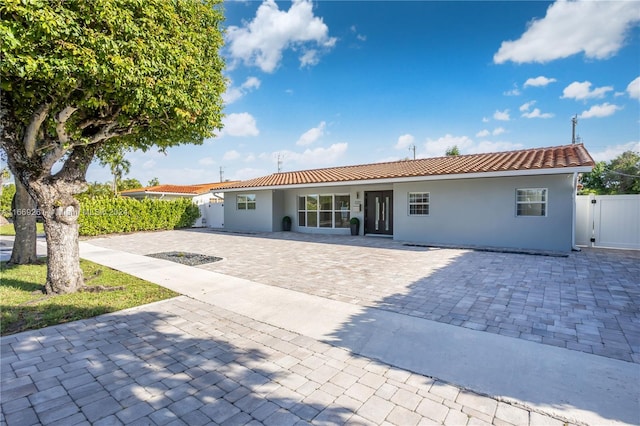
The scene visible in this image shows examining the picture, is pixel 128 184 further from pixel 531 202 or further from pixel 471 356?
pixel 471 356

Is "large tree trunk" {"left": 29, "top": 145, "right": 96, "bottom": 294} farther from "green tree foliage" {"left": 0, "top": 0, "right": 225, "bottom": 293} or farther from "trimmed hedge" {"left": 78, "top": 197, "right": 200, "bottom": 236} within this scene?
"trimmed hedge" {"left": 78, "top": 197, "right": 200, "bottom": 236}

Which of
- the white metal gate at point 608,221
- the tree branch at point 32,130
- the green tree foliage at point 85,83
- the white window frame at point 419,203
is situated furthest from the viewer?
the white window frame at point 419,203

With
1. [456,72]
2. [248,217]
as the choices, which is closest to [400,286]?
[456,72]

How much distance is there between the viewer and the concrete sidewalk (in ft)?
8.75

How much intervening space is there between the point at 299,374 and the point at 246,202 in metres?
17.8

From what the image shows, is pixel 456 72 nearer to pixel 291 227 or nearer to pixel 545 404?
pixel 291 227

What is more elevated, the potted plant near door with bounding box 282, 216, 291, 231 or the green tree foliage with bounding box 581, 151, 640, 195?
the green tree foliage with bounding box 581, 151, 640, 195

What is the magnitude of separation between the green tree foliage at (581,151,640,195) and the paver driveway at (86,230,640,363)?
2565 cm

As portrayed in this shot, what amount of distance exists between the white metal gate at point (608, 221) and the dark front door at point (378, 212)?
7163 mm

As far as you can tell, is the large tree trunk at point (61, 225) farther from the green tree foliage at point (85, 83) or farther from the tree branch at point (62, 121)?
the tree branch at point (62, 121)

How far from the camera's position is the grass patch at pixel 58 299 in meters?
4.58

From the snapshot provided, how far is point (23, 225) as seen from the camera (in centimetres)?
875

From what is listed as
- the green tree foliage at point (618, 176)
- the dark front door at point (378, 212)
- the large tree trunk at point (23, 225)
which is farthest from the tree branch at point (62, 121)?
the green tree foliage at point (618, 176)

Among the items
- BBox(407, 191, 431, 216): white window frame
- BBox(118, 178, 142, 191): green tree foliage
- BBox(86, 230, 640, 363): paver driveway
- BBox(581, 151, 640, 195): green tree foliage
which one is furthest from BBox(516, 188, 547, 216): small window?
BBox(118, 178, 142, 191): green tree foliage
